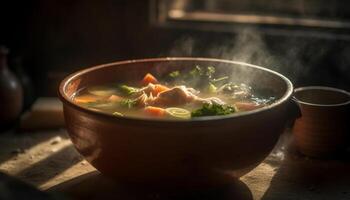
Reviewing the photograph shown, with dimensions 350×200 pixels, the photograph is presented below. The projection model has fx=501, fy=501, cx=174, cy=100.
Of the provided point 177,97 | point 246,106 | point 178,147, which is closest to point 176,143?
point 178,147

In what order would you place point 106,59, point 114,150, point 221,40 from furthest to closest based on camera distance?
point 106,59
point 221,40
point 114,150

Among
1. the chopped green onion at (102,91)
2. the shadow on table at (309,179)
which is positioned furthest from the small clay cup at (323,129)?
the chopped green onion at (102,91)

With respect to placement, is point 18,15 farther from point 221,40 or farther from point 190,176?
point 190,176

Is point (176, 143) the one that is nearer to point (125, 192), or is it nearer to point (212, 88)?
point (125, 192)

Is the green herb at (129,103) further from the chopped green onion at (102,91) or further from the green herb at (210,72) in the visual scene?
the green herb at (210,72)

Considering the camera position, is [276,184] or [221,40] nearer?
[276,184]

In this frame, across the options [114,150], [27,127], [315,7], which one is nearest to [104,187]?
[114,150]
